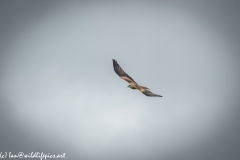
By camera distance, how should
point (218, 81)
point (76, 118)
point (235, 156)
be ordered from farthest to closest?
point (218, 81), point (76, 118), point (235, 156)

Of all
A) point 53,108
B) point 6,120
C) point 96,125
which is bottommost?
point 6,120

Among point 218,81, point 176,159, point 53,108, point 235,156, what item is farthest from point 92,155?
point 218,81

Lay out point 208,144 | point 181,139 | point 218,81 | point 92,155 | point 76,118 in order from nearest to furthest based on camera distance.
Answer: point 208,144 < point 92,155 < point 181,139 < point 76,118 < point 218,81

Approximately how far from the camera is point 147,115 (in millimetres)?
122188

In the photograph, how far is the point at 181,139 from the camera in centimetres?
8294

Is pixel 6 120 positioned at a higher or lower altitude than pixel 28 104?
lower

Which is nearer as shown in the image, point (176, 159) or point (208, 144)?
point (176, 159)

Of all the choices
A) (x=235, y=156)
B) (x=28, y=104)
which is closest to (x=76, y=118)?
(x=28, y=104)

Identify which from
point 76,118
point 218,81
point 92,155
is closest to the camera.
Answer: point 92,155

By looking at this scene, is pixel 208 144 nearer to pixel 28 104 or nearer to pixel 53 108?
pixel 53 108

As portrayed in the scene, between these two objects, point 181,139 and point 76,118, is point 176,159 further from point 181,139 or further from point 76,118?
point 76,118

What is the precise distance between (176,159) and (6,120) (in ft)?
197

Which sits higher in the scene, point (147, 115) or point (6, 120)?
point (147, 115)

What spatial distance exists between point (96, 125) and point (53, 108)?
28623 millimetres
